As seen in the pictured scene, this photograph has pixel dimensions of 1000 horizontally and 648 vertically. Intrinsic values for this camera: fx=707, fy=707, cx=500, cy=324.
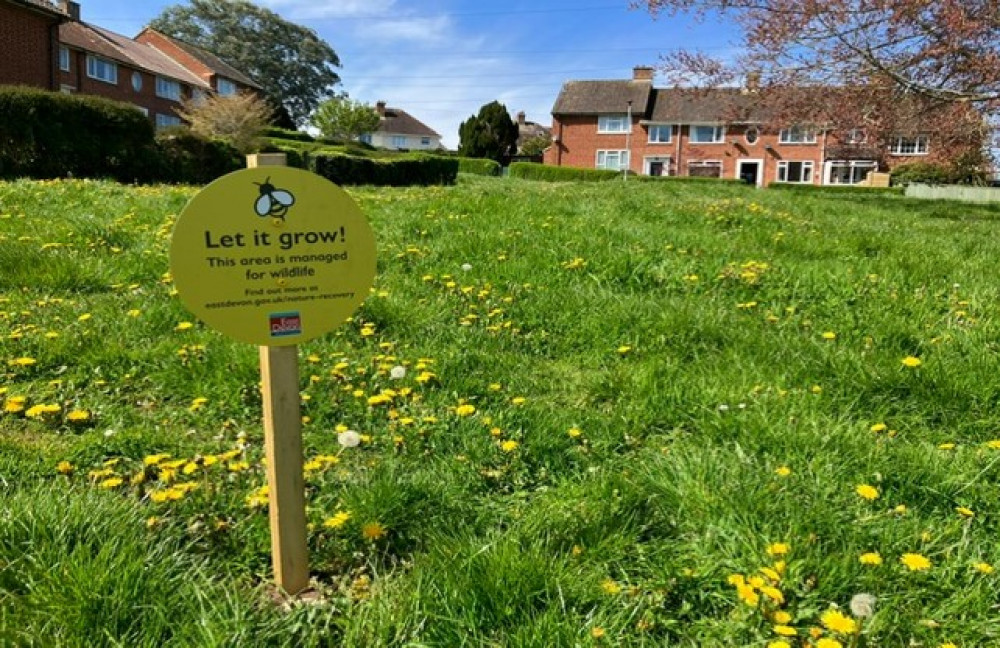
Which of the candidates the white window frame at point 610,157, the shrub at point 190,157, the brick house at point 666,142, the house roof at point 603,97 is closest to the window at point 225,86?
the house roof at point 603,97

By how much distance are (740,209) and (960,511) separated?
694 centimetres

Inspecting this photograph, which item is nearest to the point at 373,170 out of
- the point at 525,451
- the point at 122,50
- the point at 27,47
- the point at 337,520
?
the point at 27,47

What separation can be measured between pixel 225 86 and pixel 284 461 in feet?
204

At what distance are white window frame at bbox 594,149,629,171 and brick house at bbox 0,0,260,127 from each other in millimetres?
29682

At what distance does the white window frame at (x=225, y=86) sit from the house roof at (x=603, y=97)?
2638cm

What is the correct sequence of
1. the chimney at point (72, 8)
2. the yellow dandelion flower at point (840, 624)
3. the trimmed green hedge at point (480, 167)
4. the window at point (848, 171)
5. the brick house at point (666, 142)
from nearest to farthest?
the yellow dandelion flower at point (840, 624)
the trimmed green hedge at point (480, 167)
the chimney at point (72, 8)
the brick house at point (666, 142)
the window at point (848, 171)

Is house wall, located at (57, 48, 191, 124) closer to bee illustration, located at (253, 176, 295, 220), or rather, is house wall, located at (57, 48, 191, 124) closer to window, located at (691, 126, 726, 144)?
window, located at (691, 126, 726, 144)

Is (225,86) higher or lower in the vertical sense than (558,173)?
higher

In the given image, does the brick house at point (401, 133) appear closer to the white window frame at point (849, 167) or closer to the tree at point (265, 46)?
the tree at point (265, 46)

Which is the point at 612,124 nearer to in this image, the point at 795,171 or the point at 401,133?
the point at 795,171

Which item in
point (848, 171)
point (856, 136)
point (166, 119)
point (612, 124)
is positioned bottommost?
point (856, 136)

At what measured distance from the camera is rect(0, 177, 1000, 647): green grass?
6.59 feet

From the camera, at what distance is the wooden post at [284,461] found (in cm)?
209

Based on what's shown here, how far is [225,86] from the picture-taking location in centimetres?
5703
